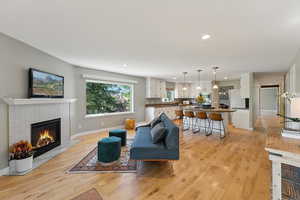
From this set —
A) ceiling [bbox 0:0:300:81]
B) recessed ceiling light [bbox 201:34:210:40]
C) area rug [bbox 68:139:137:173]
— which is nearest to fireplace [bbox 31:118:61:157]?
area rug [bbox 68:139:137:173]

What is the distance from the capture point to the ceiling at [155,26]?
5.41ft

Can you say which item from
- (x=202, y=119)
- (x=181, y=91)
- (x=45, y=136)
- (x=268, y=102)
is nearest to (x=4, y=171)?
(x=45, y=136)

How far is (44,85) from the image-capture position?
10.9 ft

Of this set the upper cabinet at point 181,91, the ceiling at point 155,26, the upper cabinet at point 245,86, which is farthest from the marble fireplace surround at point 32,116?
the upper cabinet at point 181,91

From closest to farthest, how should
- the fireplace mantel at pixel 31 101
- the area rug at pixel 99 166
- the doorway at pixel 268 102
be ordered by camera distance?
the fireplace mantel at pixel 31 101 < the area rug at pixel 99 166 < the doorway at pixel 268 102

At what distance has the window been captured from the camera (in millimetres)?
5445

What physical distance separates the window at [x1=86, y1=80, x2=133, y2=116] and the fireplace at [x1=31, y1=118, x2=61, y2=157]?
1599mm

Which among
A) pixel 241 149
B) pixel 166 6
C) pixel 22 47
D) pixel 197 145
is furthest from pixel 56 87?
pixel 241 149

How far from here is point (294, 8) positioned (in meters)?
1.67

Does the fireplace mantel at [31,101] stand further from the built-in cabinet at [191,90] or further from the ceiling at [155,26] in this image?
the built-in cabinet at [191,90]

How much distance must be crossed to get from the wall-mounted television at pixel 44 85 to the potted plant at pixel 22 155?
38.1 inches

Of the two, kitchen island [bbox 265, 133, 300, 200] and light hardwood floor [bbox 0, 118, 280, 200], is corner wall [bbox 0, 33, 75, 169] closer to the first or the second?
light hardwood floor [bbox 0, 118, 280, 200]

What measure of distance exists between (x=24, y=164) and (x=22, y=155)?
0.54ft

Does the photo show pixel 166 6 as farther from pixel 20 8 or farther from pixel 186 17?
pixel 20 8
